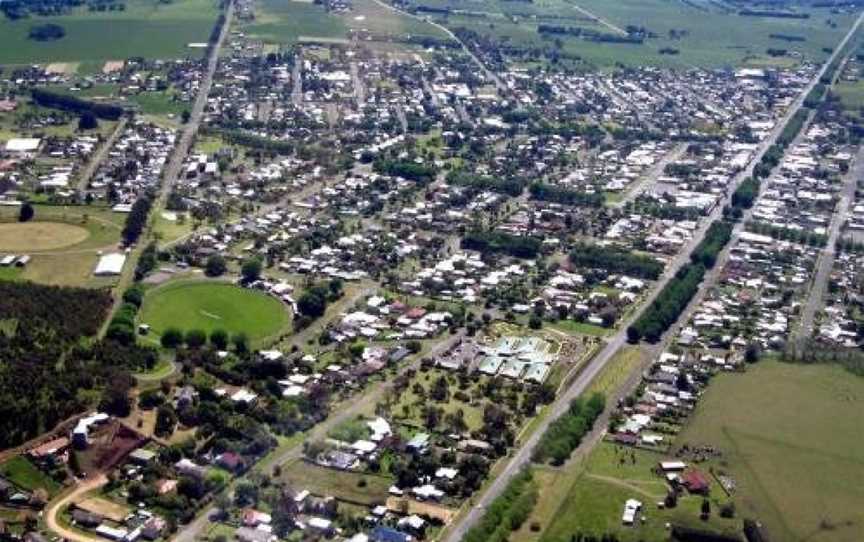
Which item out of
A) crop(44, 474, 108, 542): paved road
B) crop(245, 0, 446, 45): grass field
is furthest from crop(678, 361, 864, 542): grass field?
crop(245, 0, 446, 45): grass field

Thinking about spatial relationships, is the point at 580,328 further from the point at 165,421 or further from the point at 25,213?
the point at 25,213

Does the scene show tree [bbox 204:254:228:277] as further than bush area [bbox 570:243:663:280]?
No

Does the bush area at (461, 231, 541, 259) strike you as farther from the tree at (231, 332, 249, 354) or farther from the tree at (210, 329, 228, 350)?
the tree at (210, 329, 228, 350)

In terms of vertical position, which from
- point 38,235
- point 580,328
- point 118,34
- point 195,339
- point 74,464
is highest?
point 118,34

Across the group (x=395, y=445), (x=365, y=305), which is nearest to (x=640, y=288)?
(x=365, y=305)

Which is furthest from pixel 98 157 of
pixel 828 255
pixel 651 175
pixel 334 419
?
pixel 828 255

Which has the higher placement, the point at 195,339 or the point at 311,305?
the point at 311,305
